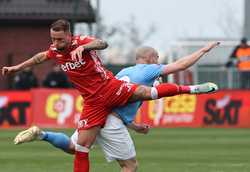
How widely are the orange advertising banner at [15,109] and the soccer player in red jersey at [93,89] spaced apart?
17.8 meters

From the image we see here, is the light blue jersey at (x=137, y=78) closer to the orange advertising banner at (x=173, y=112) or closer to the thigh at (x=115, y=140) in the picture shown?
the thigh at (x=115, y=140)

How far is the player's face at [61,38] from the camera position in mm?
10703

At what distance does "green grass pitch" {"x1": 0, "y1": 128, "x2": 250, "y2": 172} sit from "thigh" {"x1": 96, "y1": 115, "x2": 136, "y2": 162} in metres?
3.11

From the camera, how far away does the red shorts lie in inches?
433

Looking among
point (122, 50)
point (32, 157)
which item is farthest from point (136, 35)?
point (32, 157)

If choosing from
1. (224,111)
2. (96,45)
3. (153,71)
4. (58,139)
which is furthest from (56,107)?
(96,45)

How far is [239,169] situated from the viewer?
564 inches

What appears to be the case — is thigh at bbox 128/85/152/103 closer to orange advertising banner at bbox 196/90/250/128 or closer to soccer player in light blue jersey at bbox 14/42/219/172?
soccer player in light blue jersey at bbox 14/42/219/172

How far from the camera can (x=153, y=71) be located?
11242 millimetres

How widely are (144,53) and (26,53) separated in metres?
31.0

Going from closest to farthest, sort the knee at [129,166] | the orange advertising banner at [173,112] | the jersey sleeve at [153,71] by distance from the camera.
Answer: the jersey sleeve at [153,71] → the knee at [129,166] → the orange advertising banner at [173,112]

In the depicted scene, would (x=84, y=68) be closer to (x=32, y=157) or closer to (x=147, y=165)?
(x=147, y=165)

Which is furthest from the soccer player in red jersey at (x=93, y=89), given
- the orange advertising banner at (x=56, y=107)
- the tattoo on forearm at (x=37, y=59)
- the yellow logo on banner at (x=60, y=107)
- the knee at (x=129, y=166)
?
the yellow logo on banner at (x=60, y=107)

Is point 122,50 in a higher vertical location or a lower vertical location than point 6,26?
lower
